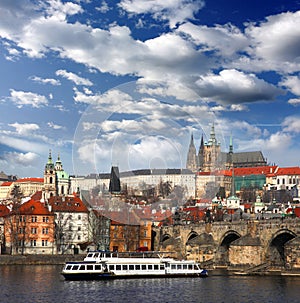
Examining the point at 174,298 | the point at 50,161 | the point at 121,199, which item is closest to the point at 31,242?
the point at 121,199

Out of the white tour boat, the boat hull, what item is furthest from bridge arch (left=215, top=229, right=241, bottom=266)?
the boat hull

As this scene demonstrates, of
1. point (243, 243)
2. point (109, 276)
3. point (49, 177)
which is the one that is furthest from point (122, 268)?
point (49, 177)

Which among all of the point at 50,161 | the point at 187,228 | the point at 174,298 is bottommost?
the point at 174,298

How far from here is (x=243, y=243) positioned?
6512cm

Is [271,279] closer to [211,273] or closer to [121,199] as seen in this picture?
[211,273]

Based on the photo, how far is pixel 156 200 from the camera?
3351 inches

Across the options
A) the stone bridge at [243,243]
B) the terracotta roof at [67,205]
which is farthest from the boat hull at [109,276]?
the terracotta roof at [67,205]

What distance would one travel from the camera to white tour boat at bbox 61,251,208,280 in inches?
Result: 2197

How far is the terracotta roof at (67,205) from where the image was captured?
9000 cm

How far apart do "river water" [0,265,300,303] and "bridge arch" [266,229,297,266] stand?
24.3 ft

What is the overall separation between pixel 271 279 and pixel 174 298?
14924 mm

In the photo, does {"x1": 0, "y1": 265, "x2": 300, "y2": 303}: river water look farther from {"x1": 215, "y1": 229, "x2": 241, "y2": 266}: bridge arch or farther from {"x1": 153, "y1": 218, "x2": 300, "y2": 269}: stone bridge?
{"x1": 215, "y1": 229, "x2": 241, "y2": 266}: bridge arch

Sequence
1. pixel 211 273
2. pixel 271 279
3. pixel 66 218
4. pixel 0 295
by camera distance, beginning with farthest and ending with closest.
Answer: pixel 66 218
pixel 211 273
pixel 271 279
pixel 0 295

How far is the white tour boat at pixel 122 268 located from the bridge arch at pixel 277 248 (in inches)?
348
